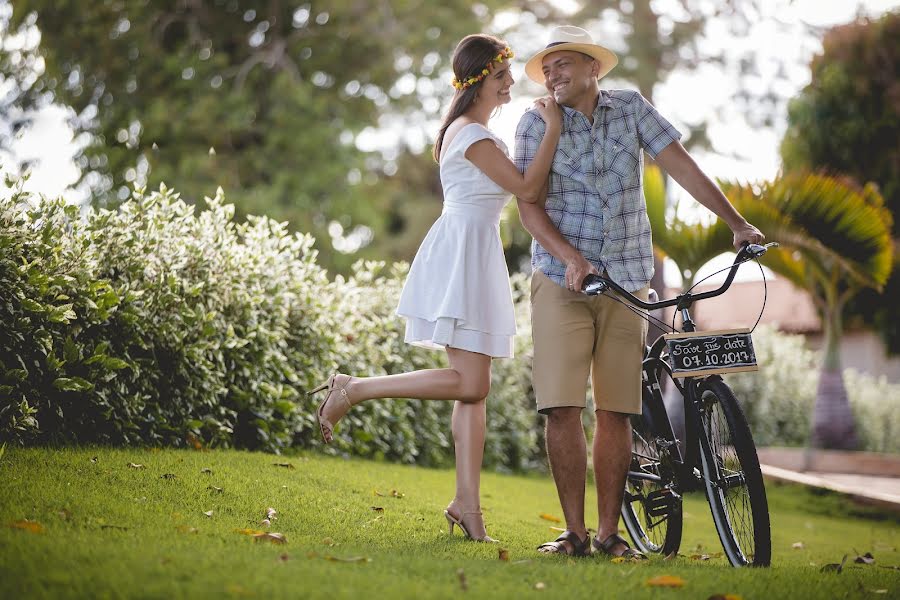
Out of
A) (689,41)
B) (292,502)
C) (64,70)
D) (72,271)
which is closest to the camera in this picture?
(292,502)

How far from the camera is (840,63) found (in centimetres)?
2194

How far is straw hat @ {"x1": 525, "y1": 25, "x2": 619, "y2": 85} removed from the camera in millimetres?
4383

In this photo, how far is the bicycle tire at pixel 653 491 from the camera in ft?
14.8

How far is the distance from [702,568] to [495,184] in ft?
6.24

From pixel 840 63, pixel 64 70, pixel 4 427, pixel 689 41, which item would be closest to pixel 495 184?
pixel 4 427

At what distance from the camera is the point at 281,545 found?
3805mm

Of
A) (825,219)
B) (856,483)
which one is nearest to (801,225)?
(825,219)

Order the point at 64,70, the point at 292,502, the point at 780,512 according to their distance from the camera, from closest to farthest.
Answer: the point at 292,502
the point at 780,512
the point at 64,70

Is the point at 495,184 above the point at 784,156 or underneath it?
underneath

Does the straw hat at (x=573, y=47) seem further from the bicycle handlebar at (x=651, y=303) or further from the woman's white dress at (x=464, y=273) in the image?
the bicycle handlebar at (x=651, y=303)

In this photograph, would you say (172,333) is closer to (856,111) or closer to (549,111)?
(549,111)

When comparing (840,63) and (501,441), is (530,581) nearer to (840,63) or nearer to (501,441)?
(501,441)

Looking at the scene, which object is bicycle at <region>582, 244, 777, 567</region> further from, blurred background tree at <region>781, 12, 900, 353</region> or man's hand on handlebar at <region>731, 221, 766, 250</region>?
blurred background tree at <region>781, 12, 900, 353</region>

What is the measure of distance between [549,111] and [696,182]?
0.74 meters
